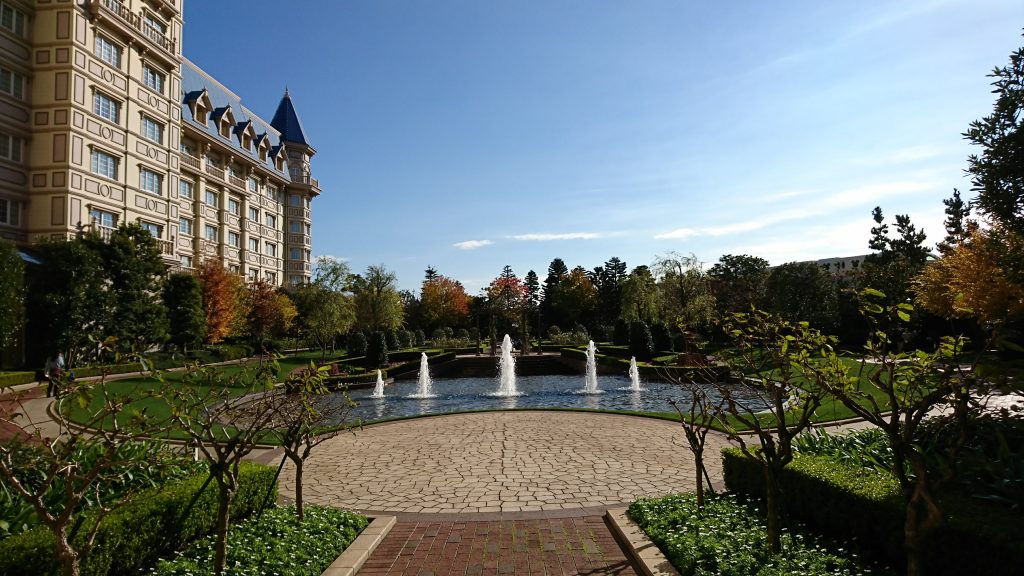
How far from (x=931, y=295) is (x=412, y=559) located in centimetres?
3151

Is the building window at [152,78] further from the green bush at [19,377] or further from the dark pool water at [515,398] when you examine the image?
the dark pool water at [515,398]

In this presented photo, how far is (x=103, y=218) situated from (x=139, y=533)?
33.5m

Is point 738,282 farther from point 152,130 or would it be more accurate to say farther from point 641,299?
point 152,130

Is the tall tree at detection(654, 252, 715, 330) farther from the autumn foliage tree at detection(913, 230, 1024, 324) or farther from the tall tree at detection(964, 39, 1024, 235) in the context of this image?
the tall tree at detection(964, 39, 1024, 235)

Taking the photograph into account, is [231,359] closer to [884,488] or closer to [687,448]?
[687,448]

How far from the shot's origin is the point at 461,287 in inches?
3246

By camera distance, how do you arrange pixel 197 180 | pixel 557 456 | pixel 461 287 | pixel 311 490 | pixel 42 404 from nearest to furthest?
pixel 311 490 < pixel 557 456 < pixel 42 404 < pixel 197 180 < pixel 461 287

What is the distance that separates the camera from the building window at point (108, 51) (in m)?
31.1

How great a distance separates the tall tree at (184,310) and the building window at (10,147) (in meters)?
9.53

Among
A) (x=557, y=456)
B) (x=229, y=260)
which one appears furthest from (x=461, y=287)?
(x=557, y=456)

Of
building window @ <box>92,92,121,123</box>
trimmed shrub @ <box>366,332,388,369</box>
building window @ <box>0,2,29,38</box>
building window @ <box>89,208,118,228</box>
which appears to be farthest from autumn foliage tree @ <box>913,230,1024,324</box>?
building window @ <box>0,2,29,38</box>

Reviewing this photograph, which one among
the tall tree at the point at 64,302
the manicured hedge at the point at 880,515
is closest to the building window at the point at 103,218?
the tall tree at the point at 64,302

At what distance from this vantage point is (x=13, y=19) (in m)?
28.7

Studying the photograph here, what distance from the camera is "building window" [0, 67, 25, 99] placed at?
28.4 m
